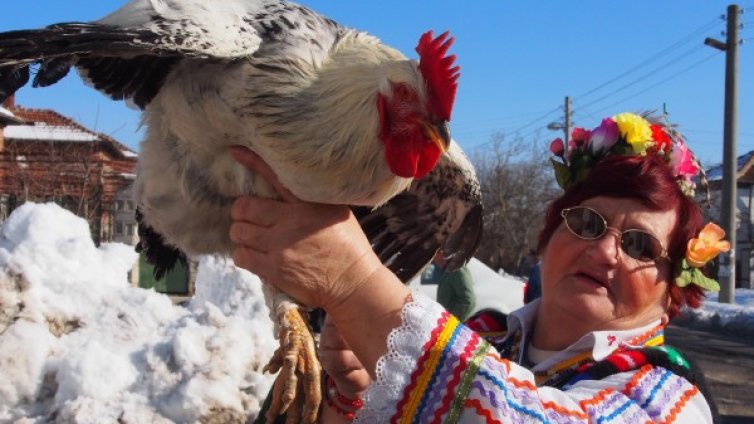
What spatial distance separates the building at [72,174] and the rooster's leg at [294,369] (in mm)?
12415

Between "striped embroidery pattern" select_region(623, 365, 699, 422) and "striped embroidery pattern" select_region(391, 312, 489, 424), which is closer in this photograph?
"striped embroidery pattern" select_region(391, 312, 489, 424)

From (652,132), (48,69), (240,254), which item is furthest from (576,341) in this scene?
(48,69)

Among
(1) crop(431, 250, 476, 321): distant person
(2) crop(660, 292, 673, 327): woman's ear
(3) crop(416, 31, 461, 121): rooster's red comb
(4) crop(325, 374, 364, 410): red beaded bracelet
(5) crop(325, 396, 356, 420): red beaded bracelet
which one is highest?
(3) crop(416, 31, 461, 121): rooster's red comb

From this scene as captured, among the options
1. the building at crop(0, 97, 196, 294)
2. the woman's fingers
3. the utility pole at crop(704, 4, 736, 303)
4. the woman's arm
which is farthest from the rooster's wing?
the utility pole at crop(704, 4, 736, 303)

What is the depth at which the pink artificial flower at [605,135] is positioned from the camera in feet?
7.11

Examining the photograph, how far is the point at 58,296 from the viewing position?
500 centimetres

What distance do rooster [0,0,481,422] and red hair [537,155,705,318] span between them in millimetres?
498

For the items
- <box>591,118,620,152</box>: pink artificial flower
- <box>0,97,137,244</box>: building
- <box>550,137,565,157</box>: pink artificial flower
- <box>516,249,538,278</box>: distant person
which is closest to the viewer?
<box>591,118,620,152</box>: pink artificial flower

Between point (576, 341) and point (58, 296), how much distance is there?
4149 mm

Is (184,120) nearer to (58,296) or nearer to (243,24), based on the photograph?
(243,24)

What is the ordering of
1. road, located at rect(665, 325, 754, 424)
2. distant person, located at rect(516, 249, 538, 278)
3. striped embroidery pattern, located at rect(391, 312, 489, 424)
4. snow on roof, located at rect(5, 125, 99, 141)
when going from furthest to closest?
snow on roof, located at rect(5, 125, 99, 141)
distant person, located at rect(516, 249, 538, 278)
road, located at rect(665, 325, 754, 424)
striped embroidery pattern, located at rect(391, 312, 489, 424)

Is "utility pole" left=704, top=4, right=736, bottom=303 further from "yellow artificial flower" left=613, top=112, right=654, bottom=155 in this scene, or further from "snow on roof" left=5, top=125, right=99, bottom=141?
"yellow artificial flower" left=613, top=112, right=654, bottom=155

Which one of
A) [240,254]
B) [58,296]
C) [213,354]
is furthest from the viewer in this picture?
[58,296]

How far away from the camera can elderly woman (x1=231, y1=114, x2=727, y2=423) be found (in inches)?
55.6
